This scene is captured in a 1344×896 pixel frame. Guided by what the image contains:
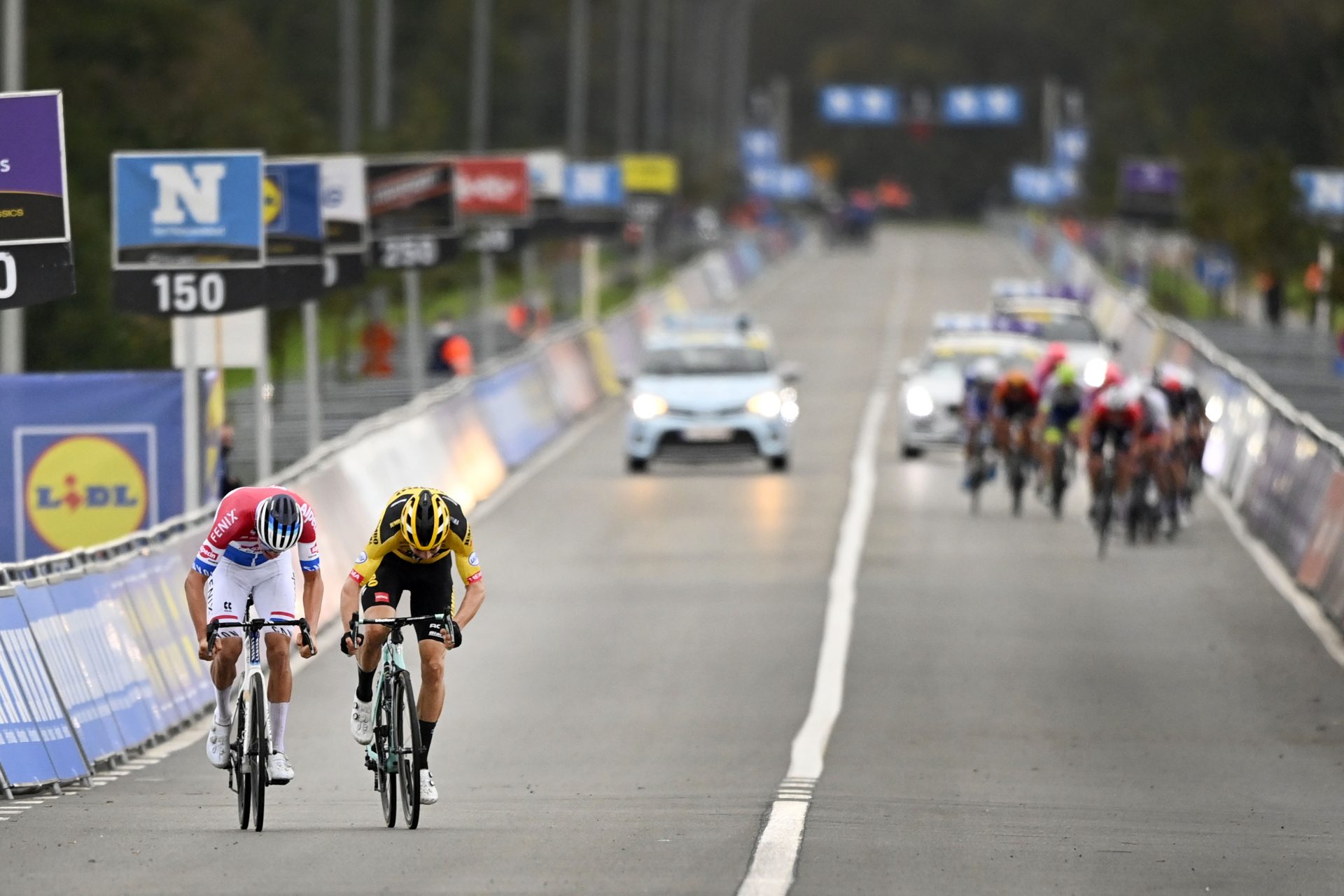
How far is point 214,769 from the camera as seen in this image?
50.1 ft

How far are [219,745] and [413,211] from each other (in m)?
19.9

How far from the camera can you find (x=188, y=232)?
2059 cm

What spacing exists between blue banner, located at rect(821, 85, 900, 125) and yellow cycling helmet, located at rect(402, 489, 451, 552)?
121451 mm

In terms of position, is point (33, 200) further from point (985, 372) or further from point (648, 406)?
point (648, 406)

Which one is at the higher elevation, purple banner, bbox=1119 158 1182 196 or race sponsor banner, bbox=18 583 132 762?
race sponsor banner, bbox=18 583 132 762

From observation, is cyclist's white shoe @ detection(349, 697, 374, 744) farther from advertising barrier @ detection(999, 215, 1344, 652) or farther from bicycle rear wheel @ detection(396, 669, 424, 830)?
advertising barrier @ detection(999, 215, 1344, 652)

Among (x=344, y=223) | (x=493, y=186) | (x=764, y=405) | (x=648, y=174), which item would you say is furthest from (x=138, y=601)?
(x=648, y=174)

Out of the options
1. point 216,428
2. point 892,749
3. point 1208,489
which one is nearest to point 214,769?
point 892,749

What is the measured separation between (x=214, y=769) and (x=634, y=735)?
2414 millimetres

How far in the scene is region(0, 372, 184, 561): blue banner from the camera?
68.8 ft

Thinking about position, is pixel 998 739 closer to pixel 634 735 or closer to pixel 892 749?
pixel 892 749

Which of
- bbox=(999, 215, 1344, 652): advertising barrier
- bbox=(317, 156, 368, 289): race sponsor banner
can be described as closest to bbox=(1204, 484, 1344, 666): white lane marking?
bbox=(999, 215, 1344, 652): advertising barrier

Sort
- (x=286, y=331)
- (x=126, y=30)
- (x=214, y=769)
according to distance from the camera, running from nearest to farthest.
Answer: (x=214, y=769) → (x=286, y=331) → (x=126, y=30)

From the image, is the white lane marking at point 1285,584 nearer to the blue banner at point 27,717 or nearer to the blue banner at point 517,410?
the blue banner at point 517,410
